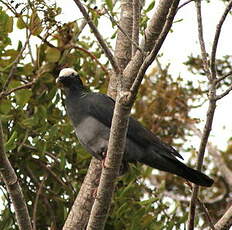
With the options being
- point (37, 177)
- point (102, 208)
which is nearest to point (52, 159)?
point (37, 177)

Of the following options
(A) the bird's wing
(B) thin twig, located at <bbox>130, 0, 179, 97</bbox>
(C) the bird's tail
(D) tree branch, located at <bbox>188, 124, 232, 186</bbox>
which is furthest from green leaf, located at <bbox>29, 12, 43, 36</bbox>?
(D) tree branch, located at <bbox>188, 124, 232, 186</bbox>

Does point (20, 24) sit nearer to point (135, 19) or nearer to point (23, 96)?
point (23, 96)

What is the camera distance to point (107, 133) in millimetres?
3299

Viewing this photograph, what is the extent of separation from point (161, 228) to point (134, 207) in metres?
0.18

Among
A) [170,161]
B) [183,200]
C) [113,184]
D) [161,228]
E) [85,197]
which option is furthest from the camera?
[183,200]

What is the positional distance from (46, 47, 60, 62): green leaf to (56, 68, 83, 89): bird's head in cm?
19

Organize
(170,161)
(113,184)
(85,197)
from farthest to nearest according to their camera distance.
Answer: (170,161)
(85,197)
(113,184)

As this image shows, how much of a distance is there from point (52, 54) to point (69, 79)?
36 centimetres

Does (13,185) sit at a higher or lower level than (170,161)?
lower

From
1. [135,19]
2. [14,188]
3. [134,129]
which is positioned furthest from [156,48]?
[134,129]

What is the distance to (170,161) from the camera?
10.8 ft

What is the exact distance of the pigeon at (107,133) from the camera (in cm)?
322

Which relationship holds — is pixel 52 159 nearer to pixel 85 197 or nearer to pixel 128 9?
pixel 85 197

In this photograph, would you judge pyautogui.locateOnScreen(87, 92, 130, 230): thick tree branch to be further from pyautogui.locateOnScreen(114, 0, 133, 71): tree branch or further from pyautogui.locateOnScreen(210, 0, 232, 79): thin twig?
pyautogui.locateOnScreen(114, 0, 133, 71): tree branch
